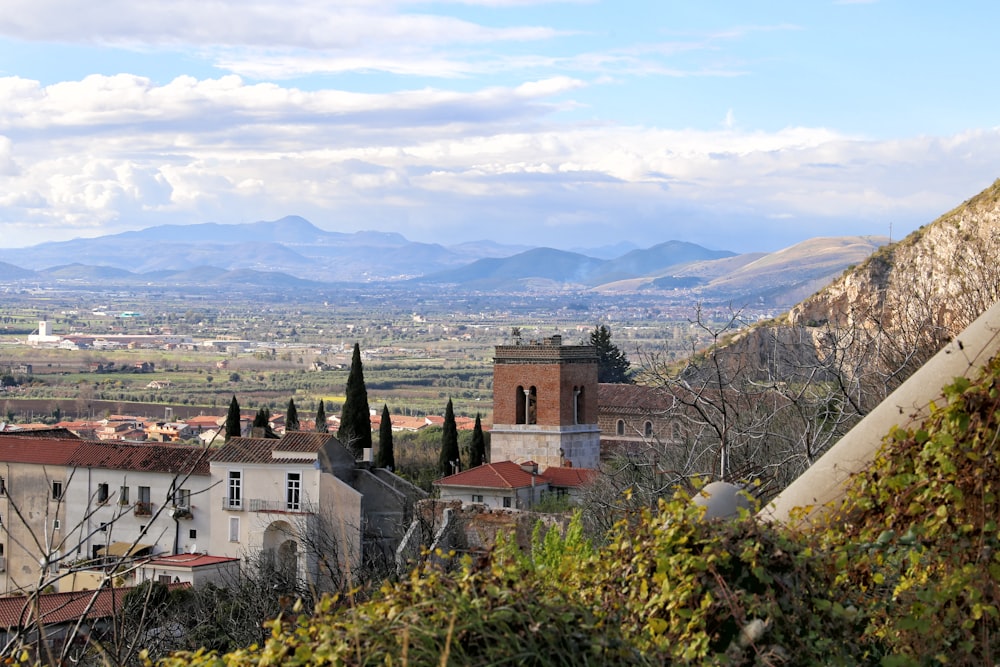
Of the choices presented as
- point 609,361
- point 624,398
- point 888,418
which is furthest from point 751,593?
point 609,361

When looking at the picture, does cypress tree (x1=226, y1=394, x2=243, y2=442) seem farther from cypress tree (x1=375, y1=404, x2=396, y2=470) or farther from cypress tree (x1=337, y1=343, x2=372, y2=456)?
cypress tree (x1=375, y1=404, x2=396, y2=470)

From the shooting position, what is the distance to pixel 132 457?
107 feet

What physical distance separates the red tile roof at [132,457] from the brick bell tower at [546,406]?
13.1m

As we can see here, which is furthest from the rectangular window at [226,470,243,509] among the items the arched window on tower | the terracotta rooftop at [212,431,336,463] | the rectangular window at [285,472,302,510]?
the arched window on tower

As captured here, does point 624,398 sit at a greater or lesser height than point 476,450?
greater

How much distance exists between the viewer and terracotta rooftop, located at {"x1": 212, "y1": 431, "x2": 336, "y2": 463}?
30672mm

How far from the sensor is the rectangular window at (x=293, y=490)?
30.5 metres

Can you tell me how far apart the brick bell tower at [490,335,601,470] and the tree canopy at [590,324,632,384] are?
16.9m

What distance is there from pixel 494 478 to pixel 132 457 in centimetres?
954

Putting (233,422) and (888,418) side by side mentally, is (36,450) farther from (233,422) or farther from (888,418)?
(888,418)

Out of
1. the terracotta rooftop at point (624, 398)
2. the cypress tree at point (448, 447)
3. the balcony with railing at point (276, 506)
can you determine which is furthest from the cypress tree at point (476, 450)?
the balcony with railing at point (276, 506)

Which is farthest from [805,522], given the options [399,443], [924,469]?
[399,443]

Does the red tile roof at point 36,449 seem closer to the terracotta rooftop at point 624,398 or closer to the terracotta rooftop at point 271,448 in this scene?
the terracotta rooftop at point 271,448

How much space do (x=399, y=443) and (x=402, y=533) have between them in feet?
94.4
